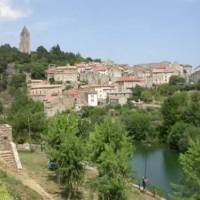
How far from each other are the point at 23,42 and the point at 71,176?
113898 millimetres

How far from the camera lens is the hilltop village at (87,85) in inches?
3169

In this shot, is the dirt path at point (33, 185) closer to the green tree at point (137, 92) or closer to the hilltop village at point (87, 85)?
the hilltop village at point (87, 85)

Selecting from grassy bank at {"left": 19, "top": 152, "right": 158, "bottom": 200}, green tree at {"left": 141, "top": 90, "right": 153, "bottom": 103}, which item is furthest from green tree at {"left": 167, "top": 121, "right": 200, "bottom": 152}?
grassy bank at {"left": 19, "top": 152, "right": 158, "bottom": 200}

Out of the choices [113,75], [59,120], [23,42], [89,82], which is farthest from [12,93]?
[59,120]

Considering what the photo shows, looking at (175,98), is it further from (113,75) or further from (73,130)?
(113,75)

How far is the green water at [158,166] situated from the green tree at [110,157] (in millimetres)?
9340

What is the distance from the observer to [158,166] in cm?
3834

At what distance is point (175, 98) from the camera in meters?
59.6

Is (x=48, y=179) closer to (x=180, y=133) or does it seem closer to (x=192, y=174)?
(x=192, y=174)

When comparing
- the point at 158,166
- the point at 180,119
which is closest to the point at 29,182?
the point at 158,166

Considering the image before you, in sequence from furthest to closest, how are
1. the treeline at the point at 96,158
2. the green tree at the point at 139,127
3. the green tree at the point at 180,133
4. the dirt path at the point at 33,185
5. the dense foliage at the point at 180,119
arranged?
1. the green tree at the point at 139,127
2. the dense foliage at the point at 180,119
3. the green tree at the point at 180,133
4. the treeline at the point at 96,158
5. the dirt path at the point at 33,185

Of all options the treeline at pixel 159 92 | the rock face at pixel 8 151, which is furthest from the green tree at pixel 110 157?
the treeline at pixel 159 92

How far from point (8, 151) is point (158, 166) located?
22.1 m

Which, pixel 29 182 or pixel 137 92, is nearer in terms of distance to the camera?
pixel 29 182
